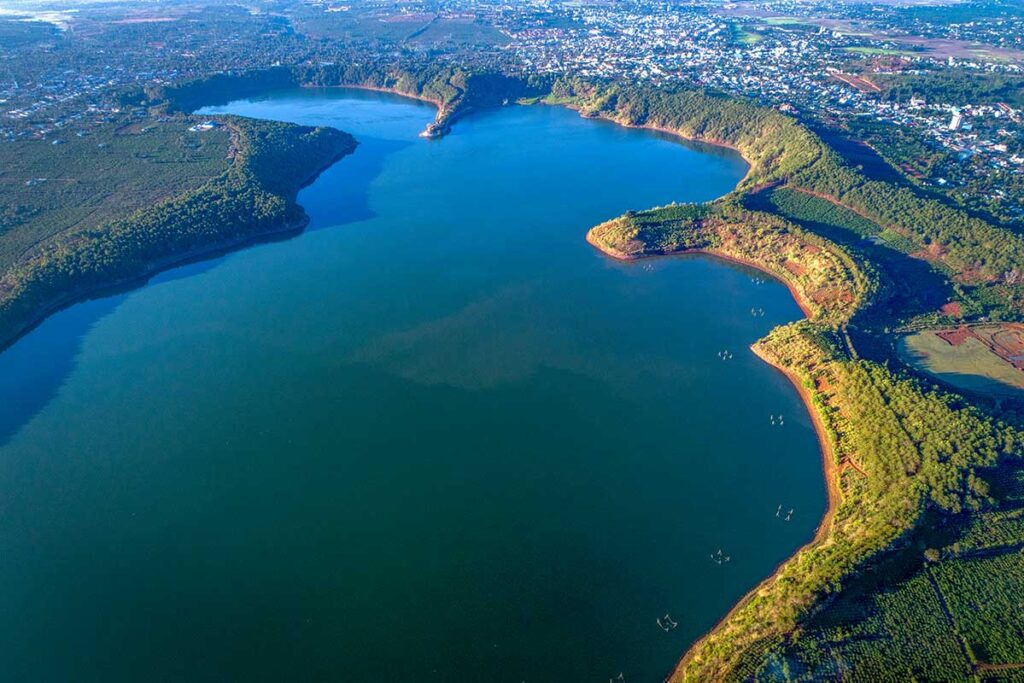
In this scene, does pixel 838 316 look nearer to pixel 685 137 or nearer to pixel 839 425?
pixel 839 425

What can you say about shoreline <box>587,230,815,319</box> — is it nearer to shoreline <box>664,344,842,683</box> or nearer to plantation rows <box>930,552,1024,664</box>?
shoreline <box>664,344,842,683</box>

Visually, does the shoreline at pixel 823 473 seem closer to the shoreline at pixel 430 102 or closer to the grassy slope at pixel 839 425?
the grassy slope at pixel 839 425

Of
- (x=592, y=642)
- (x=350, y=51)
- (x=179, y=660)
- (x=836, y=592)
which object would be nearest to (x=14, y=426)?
(x=179, y=660)

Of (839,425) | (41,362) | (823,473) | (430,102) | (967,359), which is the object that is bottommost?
(41,362)

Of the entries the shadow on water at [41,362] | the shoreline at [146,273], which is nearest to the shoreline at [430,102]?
the shoreline at [146,273]

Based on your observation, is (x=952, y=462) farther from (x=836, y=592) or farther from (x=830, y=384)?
(x=836, y=592)

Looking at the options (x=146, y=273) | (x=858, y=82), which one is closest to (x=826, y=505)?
(x=146, y=273)
